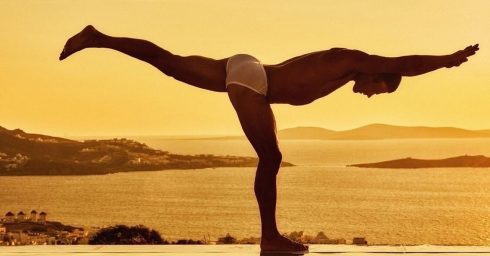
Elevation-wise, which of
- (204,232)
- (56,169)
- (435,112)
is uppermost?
(435,112)

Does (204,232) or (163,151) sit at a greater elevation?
(163,151)

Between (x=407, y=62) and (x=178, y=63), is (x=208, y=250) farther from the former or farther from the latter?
(x=407, y=62)

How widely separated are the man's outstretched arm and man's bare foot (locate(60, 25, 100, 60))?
1827 millimetres

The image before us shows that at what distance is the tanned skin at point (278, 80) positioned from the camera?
16.8 ft

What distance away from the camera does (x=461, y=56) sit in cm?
511

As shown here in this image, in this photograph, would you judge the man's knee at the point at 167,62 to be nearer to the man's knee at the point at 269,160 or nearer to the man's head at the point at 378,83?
the man's knee at the point at 269,160

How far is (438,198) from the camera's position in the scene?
110625 millimetres

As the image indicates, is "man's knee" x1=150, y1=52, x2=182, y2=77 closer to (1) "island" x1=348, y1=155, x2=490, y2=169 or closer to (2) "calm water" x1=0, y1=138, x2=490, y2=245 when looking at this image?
(2) "calm water" x1=0, y1=138, x2=490, y2=245

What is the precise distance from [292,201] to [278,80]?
110890mm

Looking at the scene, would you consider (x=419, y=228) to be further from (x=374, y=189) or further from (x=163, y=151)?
(x=163, y=151)

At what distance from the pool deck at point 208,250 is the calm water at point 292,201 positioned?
71.4 meters

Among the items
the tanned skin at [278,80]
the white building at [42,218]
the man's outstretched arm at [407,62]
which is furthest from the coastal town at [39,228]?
the man's outstretched arm at [407,62]

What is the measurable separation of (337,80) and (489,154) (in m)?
130

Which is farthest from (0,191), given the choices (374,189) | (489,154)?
(489,154)
